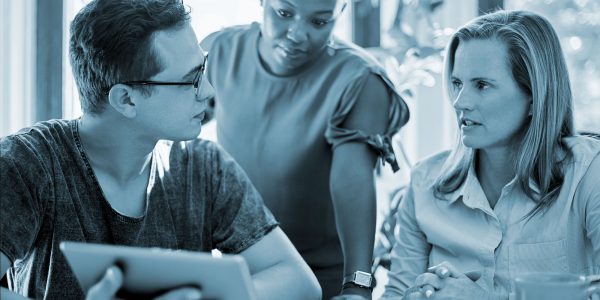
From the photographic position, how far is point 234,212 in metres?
1.62

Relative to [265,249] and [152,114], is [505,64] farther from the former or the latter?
[152,114]

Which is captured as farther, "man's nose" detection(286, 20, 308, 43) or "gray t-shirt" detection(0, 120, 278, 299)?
"man's nose" detection(286, 20, 308, 43)

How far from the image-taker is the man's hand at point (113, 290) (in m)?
1.01

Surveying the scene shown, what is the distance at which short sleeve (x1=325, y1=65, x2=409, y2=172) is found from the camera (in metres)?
1.79

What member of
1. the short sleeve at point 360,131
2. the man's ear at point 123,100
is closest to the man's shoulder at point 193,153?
the man's ear at point 123,100

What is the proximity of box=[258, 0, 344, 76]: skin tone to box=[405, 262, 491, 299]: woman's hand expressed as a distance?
0.66 meters

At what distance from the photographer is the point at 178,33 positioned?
1.52 meters

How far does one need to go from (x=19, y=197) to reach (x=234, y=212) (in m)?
0.45

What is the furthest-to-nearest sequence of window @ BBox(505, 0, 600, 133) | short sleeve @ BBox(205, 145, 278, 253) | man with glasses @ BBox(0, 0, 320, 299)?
window @ BBox(505, 0, 600, 133) → short sleeve @ BBox(205, 145, 278, 253) → man with glasses @ BBox(0, 0, 320, 299)

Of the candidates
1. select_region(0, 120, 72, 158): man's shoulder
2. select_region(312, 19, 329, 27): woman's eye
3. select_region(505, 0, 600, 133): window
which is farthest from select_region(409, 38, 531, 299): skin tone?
select_region(505, 0, 600, 133): window

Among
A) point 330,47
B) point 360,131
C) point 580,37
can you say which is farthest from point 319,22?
point 580,37

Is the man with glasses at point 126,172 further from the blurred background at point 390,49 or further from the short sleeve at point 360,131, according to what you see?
the blurred background at point 390,49

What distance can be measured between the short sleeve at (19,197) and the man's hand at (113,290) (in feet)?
1.21

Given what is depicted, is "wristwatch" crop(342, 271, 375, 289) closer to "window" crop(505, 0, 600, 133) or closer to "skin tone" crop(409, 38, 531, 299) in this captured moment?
"skin tone" crop(409, 38, 531, 299)
